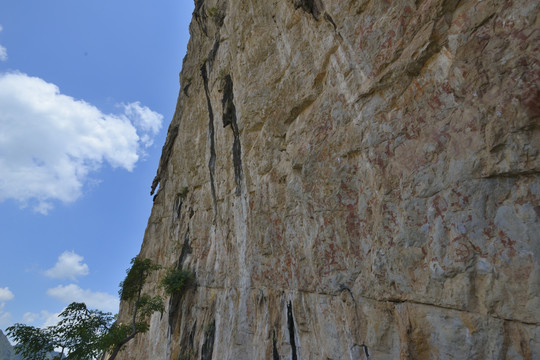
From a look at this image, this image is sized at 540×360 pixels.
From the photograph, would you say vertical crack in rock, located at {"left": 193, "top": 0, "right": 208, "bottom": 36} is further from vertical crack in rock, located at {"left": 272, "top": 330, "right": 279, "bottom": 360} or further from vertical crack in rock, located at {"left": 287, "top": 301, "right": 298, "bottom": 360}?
vertical crack in rock, located at {"left": 272, "top": 330, "right": 279, "bottom": 360}

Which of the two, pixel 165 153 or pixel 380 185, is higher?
pixel 165 153

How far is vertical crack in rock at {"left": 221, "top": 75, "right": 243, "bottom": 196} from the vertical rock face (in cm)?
10

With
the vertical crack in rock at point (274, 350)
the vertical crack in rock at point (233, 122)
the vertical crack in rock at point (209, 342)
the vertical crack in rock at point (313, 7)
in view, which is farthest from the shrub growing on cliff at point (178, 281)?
the vertical crack in rock at point (313, 7)

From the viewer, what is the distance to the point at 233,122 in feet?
39.2

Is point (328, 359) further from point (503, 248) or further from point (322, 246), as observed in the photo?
point (503, 248)

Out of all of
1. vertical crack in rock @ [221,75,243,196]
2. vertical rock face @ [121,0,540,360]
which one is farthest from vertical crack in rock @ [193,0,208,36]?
vertical crack in rock @ [221,75,243,196]

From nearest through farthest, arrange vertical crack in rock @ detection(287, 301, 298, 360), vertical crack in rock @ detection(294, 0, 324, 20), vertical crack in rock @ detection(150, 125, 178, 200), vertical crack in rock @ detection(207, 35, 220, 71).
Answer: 1. vertical crack in rock @ detection(287, 301, 298, 360)
2. vertical crack in rock @ detection(294, 0, 324, 20)
3. vertical crack in rock @ detection(207, 35, 220, 71)
4. vertical crack in rock @ detection(150, 125, 178, 200)

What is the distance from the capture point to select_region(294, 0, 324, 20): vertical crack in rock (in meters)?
7.80

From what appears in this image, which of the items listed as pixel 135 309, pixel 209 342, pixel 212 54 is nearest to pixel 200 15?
pixel 212 54

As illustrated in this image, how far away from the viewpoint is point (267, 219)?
913 cm

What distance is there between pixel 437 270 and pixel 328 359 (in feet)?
10.6

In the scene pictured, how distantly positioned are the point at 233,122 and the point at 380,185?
24.7 ft

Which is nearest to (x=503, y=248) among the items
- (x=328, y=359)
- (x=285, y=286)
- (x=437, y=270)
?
(x=437, y=270)

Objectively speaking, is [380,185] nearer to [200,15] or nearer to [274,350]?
[274,350]
